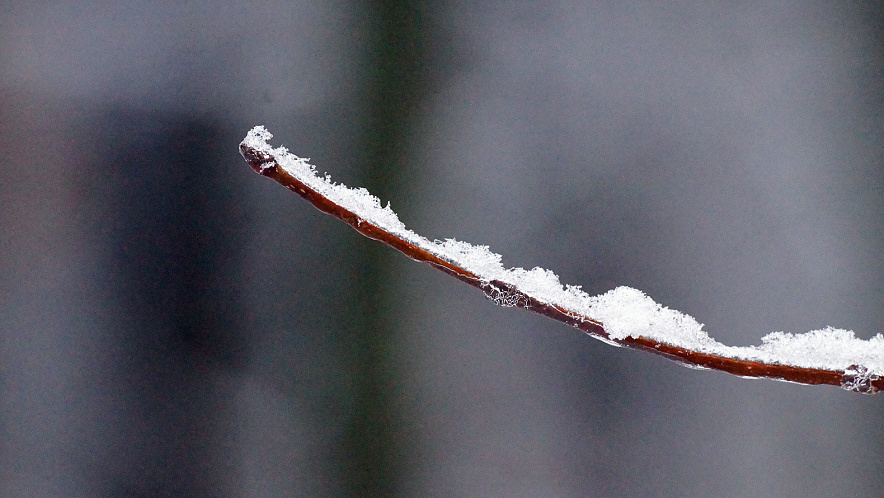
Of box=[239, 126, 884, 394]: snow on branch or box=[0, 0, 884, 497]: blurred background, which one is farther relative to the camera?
box=[0, 0, 884, 497]: blurred background

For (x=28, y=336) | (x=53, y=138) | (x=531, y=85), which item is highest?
(x=531, y=85)

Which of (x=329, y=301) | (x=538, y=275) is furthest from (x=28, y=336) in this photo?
(x=538, y=275)

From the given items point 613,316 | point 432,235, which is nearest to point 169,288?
point 432,235

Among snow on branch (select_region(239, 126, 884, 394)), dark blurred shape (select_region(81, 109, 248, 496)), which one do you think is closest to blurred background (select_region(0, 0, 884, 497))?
dark blurred shape (select_region(81, 109, 248, 496))

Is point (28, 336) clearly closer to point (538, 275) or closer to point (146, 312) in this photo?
point (146, 312)

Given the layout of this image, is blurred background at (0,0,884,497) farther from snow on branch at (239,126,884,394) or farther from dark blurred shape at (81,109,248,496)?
snow on branch at (239,126,884,394)

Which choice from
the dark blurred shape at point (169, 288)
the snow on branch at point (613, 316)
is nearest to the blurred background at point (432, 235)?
the dark blurred shape at point (169, 288)
